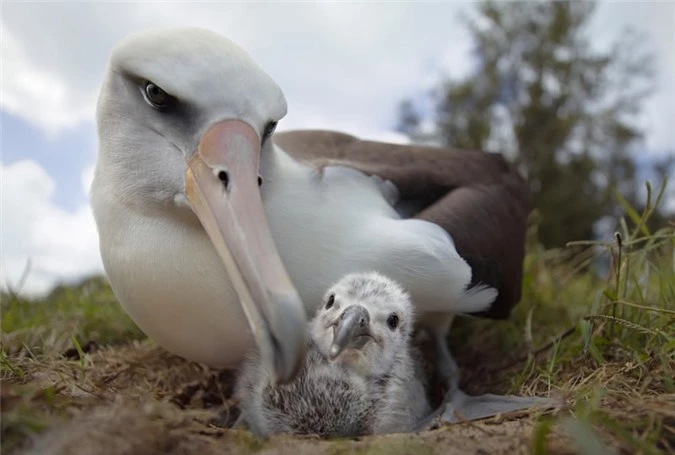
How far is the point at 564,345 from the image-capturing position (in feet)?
11.3

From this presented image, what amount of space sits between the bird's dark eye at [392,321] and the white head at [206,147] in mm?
805

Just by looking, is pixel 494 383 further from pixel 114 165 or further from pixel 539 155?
pixel 539 155

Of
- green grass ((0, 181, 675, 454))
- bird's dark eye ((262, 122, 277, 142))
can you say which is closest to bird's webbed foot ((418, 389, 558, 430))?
green grass ((0, 181, 675, 454))

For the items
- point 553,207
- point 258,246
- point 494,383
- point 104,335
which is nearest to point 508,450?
point 258,246

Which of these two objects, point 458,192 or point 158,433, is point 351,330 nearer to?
point 158,433

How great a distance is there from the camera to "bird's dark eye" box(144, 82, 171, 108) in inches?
96.0

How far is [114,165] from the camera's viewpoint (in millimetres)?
2654

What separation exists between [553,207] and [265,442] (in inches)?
512

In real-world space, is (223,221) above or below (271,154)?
below

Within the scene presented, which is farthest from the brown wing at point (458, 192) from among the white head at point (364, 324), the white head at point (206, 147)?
the white head at point (206, 147)

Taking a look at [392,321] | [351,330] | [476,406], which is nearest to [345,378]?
[351,330]

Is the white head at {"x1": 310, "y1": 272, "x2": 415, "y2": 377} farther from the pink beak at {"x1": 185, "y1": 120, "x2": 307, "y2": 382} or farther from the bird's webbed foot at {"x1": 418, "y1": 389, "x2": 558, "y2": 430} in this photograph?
the pink beak at {"x1": 185, "y1": 120, "x2": 307, "y2": 382}

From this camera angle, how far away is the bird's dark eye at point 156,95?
244 cm

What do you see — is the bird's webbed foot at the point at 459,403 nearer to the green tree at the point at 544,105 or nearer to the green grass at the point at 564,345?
the green grass at the point at 564,345
